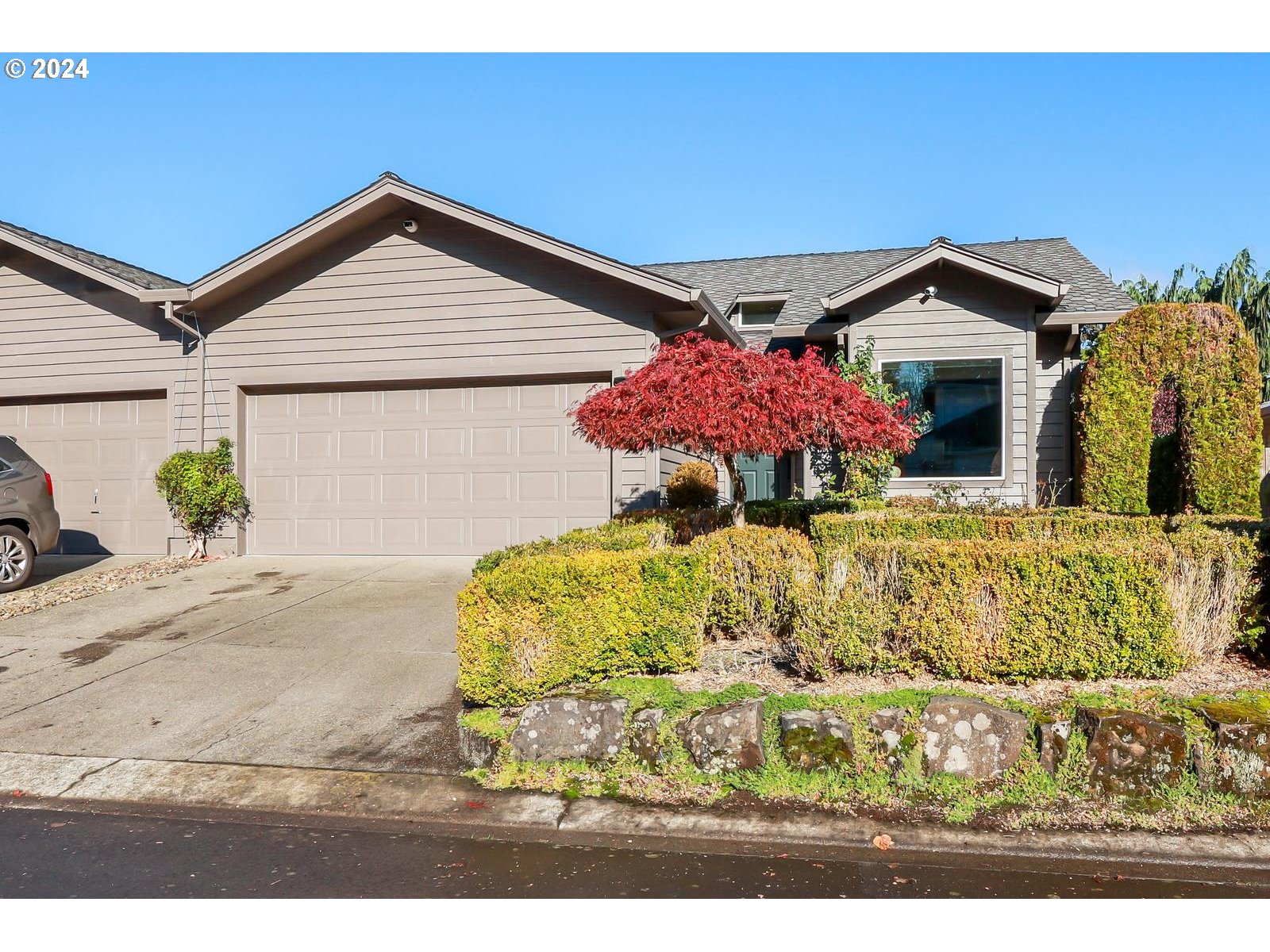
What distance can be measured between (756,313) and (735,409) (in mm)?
9443

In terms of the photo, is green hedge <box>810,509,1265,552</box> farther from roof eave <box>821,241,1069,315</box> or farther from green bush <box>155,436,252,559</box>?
green bush <box>155,436,252,559</box>

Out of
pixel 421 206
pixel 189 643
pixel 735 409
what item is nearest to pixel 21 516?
pixel 189 643

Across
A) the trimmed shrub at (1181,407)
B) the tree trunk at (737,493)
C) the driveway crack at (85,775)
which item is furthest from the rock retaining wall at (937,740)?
the trimmed shrub at (1181,407)

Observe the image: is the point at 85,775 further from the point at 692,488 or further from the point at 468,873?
the point at 692,488

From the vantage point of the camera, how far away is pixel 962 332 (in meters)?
11.5

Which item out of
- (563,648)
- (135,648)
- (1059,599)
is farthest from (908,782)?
(135,648)

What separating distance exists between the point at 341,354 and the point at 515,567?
726 centimetres

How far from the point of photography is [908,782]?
4.30 metres

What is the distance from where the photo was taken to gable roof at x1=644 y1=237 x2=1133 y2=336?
12.4 m

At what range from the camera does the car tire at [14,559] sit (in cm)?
960

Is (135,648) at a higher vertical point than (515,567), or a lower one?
lower

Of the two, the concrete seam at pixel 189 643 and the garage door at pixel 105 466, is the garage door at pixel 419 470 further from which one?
the garage door at pixel 105 466

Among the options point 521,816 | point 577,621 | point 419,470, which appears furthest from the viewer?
point 419,470

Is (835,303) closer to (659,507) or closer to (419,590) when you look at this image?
(659,507)
